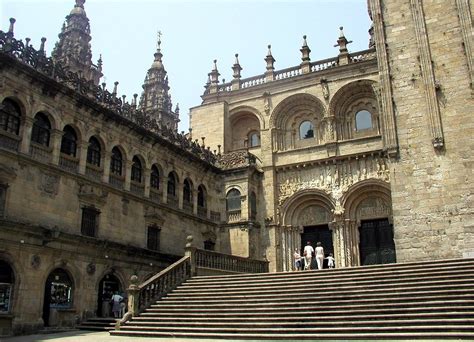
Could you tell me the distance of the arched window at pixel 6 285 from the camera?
674 inches

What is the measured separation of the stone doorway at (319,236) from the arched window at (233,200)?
4.68m

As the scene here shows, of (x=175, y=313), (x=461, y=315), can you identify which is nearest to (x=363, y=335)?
(x=461, y=315)

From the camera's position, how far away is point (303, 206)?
31594mm

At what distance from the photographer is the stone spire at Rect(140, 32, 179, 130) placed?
58600mm

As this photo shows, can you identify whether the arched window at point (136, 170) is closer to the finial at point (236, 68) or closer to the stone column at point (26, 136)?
the stone column at point (26, 136)

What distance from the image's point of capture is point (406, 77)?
76.5 ft

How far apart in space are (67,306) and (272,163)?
16926mm

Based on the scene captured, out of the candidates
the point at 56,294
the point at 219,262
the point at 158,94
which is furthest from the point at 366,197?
the point at 158,94

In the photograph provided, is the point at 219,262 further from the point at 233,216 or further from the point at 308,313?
the point at 308,313

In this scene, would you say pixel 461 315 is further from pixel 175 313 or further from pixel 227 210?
pixel 227 210

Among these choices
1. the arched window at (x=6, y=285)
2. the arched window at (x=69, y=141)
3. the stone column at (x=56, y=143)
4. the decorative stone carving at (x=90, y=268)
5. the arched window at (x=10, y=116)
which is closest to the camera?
the arched window at (x=6, y=285)

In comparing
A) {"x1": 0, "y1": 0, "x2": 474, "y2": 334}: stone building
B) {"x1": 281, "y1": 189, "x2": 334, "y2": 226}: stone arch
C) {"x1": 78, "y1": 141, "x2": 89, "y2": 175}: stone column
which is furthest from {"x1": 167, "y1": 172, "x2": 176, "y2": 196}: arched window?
{"x1": 281, "y1": 189, "x2": 334, "y2": 226}: stone arch

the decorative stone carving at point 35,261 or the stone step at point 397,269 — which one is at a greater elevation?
the decorative stone carving at point 35,261

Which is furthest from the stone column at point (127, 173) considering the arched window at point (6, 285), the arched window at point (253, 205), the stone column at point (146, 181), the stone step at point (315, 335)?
the stone step at point (315, 335)
